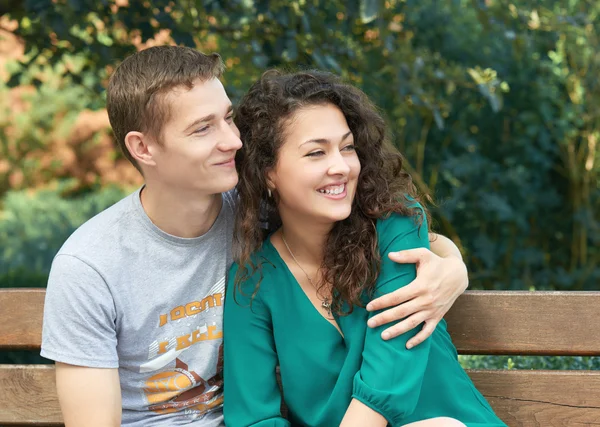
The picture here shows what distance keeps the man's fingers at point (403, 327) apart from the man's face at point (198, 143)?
0.56 metres

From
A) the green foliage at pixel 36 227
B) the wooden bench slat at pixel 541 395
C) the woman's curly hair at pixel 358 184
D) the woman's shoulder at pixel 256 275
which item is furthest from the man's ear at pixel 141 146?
the green foliage at pixel 36 227

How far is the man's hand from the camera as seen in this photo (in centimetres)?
216

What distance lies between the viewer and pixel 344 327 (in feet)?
7.53

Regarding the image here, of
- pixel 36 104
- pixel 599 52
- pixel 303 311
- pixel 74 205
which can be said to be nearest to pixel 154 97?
pixel 303 311

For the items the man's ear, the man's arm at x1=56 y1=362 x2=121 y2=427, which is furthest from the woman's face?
the man's arm at x1=56 y1=362 x2=121 y2=427

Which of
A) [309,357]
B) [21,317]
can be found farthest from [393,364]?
[21,317]

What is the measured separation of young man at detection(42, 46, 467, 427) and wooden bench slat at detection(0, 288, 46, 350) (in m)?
0.41

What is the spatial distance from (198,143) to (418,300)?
0.70m

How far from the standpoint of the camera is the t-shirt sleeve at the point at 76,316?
214cm

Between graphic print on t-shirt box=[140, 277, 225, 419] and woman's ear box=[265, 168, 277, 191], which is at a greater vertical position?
woman's ear box=[265, 168, 277, 191]

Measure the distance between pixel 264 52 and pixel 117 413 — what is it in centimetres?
191

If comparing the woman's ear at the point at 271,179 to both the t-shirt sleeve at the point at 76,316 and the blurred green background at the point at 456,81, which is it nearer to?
the t-shirt sleeve at the point at 76,316

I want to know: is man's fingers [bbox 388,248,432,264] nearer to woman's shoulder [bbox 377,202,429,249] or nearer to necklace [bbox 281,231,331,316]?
woman's shoulder [bbox 377,202,429,249]

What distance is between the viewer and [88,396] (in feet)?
7.02
